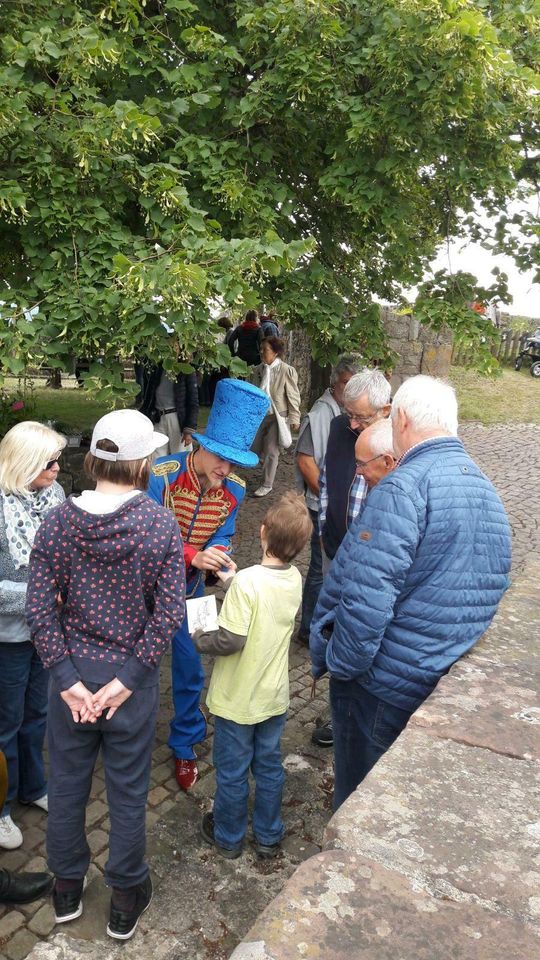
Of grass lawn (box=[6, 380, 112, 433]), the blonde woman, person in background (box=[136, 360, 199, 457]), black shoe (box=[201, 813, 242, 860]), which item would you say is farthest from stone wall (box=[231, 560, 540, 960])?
grass lawn (box=[6, 380, 112, 433])

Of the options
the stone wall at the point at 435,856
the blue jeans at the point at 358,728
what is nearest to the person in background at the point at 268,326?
the blue jeans at the point at 358,728

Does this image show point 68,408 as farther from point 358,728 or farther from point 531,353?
point 531,353

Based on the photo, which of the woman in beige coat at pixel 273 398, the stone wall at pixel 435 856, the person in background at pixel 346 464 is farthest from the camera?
the woman in beige coat at pixel 273 398

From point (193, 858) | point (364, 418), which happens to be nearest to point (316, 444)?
point (364, 418)

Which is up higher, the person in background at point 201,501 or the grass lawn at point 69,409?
the person in background at point 201,501

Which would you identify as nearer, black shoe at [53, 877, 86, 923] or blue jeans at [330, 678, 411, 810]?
blue jeans at [330, 678, 411, 810]

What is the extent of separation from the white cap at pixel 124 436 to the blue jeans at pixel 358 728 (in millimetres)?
1146

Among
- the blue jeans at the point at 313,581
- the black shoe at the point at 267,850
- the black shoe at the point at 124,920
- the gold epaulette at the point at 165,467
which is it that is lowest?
the black shoe at the point at 267,850

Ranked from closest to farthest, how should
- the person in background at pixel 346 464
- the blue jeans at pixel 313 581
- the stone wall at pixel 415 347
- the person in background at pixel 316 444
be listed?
the person in background at pixel 346 464
the person in background at pixel 316 444
the blue jeans at pixel 313 581
the stone wall at pixel 415 347

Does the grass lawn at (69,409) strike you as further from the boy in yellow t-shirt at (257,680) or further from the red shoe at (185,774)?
the boy in yellow t-shirt at (257,680)

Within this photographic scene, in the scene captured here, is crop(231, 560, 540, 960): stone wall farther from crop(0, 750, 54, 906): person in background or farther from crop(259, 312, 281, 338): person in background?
crop(259, 312, 281, 338): person in background

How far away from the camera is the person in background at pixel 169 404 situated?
22.0 ft

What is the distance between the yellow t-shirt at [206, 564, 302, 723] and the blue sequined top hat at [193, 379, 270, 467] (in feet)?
2.11

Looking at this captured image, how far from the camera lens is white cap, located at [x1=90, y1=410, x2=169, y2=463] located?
2.53 metres
